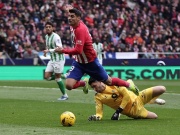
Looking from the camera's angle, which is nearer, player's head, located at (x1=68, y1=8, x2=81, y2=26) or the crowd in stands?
player's head, located at (x1=68, y1=8, x2=81, y2=26)

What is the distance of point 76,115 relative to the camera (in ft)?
50.5

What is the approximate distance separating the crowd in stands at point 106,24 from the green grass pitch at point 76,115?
46.3ft

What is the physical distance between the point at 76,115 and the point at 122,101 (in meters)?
1.86

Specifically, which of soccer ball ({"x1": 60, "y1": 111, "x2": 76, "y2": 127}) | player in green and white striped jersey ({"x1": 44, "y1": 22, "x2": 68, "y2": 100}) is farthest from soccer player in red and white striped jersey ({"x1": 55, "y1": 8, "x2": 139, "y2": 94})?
player in green and white striped jersey ({"x1": 44, "y1": 22, "x2": 68, "y2": 100})

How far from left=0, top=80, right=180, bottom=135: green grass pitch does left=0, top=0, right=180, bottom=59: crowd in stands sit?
556 inches

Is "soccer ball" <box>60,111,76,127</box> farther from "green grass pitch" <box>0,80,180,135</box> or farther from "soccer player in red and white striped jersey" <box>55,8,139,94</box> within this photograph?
"soccer player in red and white striped jersey" <box>55,8,139,94</box>

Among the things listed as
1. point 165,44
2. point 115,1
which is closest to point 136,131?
point 165,44

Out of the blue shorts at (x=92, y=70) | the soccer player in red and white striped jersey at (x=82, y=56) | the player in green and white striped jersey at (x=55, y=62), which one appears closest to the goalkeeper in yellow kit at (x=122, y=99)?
the soccer player in red and white striped jersey at (x=82, y=56)

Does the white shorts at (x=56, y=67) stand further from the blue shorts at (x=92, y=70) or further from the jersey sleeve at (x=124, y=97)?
the jersey sleeve at (x=124, y=97)

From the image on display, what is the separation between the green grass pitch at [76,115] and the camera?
12023 mm

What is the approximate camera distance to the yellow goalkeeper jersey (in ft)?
45.8

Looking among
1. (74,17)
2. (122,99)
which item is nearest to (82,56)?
(74,17)

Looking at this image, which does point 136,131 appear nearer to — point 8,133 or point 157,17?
point 8,133

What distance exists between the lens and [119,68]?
34500 mm
